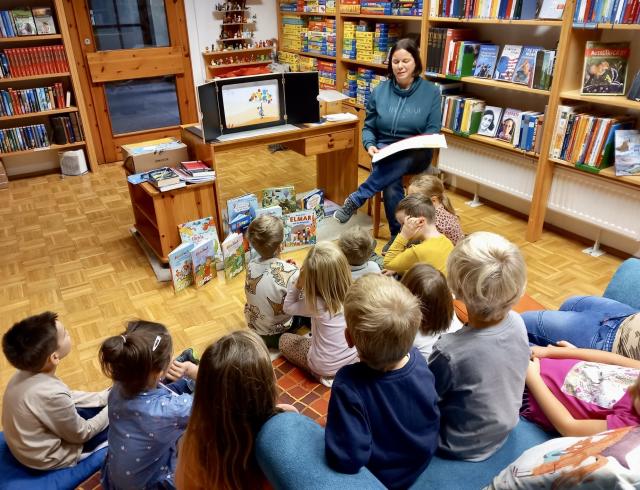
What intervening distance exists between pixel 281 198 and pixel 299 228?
333 mm

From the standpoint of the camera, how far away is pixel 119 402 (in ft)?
4.65

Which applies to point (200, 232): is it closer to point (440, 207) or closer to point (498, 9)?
point (440, 207)

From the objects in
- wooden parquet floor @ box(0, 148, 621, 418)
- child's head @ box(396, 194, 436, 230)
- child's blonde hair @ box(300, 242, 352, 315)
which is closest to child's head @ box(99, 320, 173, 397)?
child's blonde hair @ box(300, 242, 352, 315)

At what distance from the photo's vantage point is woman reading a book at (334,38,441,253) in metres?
3.25

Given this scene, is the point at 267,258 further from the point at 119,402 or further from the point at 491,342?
the point at 491,342

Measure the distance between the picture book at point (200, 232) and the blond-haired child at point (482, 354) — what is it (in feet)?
6.87

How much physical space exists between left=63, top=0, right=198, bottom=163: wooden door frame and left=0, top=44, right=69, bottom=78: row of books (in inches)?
9.5

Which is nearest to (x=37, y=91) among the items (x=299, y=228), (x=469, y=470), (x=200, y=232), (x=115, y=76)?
(x=115, y=76)

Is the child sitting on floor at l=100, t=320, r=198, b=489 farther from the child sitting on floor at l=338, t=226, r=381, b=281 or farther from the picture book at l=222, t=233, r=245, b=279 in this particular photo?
the picture book at l=222, t=233, r=245, b=279

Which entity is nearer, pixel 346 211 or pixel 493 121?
pixel 346 211

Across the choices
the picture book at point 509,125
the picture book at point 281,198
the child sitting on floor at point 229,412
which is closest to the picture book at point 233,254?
the picture book at point 281,198

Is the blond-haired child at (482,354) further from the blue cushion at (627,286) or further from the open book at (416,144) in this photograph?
the open book at (416,144)

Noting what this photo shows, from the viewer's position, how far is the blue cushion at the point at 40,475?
1.60 metres

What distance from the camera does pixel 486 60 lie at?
3.63 metres
